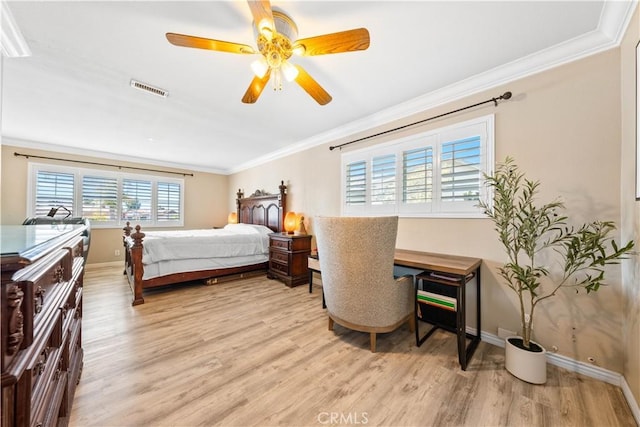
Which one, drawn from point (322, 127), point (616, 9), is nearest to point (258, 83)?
point (322, 127)

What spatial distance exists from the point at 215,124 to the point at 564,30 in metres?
3.67

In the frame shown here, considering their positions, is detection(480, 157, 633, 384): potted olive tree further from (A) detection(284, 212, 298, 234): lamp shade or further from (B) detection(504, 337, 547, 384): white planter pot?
(A) detection(284, 212, 298, 234): lamp shade

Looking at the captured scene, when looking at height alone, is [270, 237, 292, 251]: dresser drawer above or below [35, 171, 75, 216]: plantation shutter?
below

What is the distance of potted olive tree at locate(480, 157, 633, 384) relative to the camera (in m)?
1.54

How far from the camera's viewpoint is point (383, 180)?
2.97 metres

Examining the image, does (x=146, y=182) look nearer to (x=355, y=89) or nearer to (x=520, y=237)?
(x=355, y=89)

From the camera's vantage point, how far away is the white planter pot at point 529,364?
159 cm

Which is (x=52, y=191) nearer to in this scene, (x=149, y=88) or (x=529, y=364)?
(x=149, y=88)

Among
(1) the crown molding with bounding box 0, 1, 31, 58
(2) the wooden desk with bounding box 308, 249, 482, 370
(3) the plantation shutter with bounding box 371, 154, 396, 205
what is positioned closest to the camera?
(1) the crown molding with bounding box 0, 1, 31, 58

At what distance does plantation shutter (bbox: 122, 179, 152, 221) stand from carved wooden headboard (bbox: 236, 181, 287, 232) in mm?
2047

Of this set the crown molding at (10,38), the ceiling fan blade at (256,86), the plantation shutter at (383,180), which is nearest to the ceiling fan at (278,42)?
the ceiling fan blade at (256,86)

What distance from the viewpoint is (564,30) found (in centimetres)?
167

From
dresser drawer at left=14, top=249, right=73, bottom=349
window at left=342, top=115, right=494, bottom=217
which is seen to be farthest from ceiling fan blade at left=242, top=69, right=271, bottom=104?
window at left=342, top=115, right=494, bottom=217

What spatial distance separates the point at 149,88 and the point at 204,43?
4.69ft
